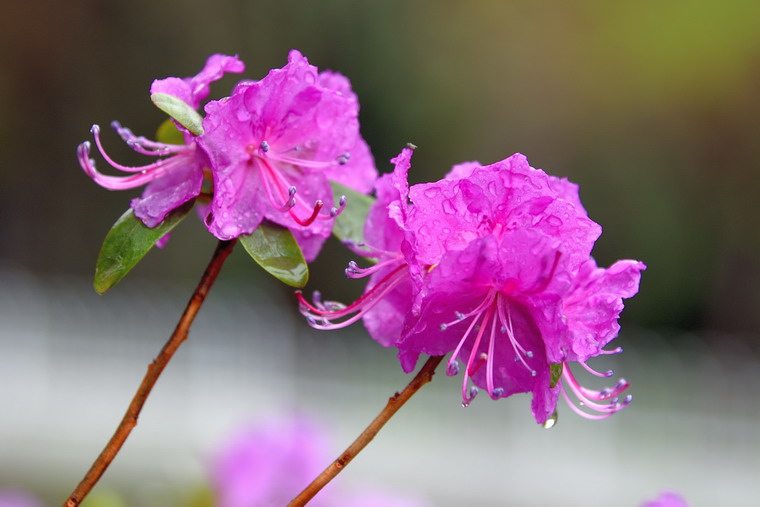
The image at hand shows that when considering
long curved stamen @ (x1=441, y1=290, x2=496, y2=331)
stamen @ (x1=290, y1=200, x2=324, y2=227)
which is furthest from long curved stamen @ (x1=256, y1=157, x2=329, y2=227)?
long curved stamen @ (x1=441, y1=290, x2=496, y2=331)

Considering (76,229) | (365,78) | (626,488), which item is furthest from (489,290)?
(76,229)

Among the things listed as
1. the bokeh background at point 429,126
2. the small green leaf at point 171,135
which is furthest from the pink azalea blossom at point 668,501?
the bokeh background at point 429,126

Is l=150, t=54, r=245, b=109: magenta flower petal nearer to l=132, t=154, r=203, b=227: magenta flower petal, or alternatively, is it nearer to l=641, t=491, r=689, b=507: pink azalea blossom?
l=132, t=154, r=203, b=227: magenta flower petal

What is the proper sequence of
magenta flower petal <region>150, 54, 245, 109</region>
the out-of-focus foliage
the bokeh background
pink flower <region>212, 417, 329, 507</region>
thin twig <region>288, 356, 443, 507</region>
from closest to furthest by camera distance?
1. thin twig <region>288, 356, 443, 507</region>
2. magenta flower petal <region>150, 54, 245, 109</region>
3. pink flower <region>212, 417, 329, 507</region>
4. the bokeh background
5. the out-of-focus foliage

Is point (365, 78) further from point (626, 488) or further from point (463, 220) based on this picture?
point (463, 220)

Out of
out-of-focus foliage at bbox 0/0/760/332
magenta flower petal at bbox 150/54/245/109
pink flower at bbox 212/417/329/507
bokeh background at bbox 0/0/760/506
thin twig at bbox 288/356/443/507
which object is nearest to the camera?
thin twig at bbox 288/356/443/507

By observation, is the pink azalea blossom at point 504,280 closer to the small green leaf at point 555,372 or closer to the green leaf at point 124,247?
the small green leaf at point 555,372

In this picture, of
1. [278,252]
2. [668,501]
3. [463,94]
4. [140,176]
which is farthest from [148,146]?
[463,94]
